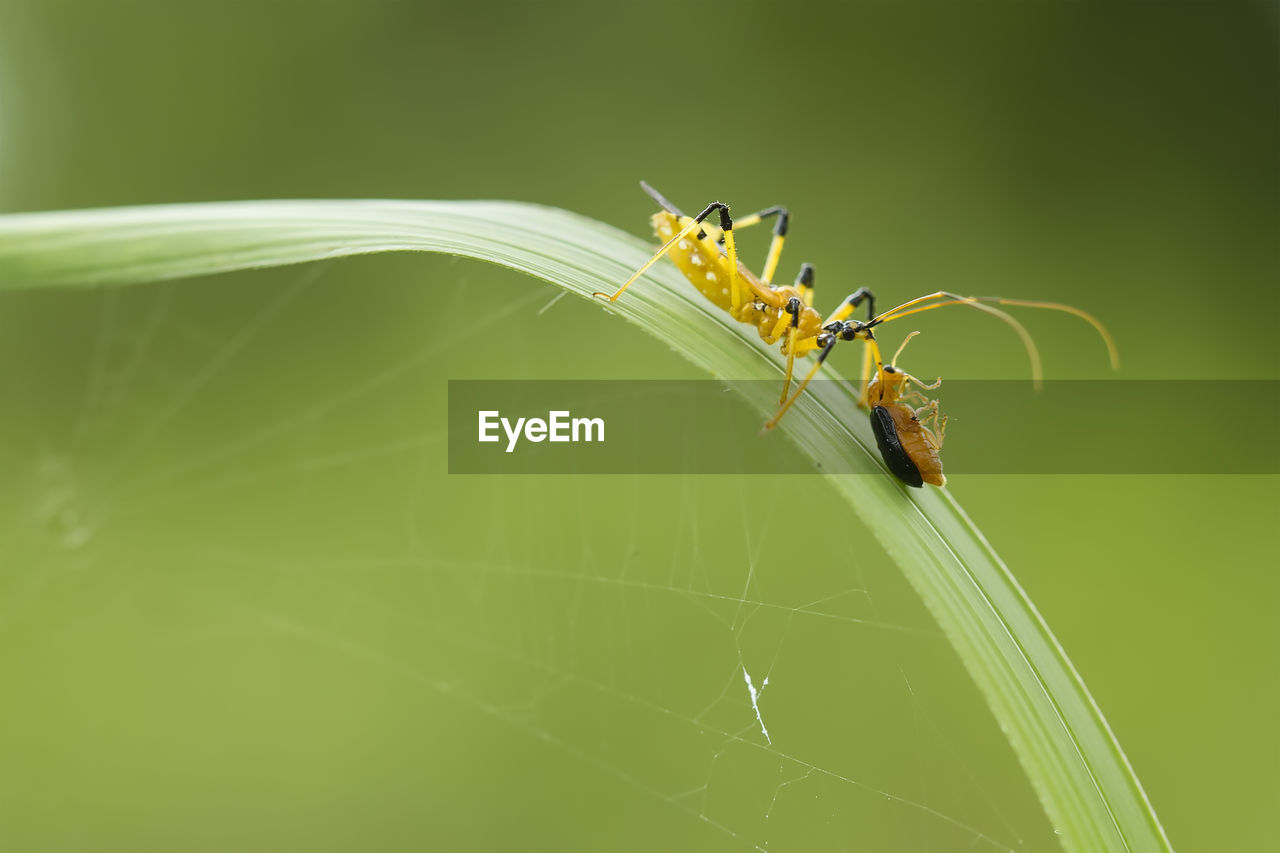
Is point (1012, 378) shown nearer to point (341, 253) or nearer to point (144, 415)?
point (341, 253)

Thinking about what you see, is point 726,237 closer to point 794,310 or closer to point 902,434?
point 794,310

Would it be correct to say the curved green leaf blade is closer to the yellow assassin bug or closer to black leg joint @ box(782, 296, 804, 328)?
the yellow assassin bug

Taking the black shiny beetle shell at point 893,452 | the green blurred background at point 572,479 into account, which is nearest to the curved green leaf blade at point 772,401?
the black shiny beetle shell at point 893,452
